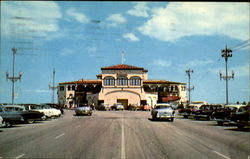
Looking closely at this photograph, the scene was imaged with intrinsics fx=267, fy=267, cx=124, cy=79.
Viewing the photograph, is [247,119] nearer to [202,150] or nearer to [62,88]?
[202,150]

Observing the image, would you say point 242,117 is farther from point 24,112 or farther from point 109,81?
point 109,81

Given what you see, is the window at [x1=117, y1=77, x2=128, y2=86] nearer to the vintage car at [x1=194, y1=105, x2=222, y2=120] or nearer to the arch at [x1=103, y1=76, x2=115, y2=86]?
the arch at [x1=103, y1=76, x2=115, y2=86]

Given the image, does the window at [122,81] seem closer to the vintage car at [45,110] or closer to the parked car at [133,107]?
the parked car at [133,107]

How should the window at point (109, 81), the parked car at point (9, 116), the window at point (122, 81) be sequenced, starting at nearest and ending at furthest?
1. the parked car at point (9, 116)
2. the window at point (122, 81)
3. the window at point (109, 81)

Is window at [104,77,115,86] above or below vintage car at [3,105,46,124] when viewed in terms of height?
above

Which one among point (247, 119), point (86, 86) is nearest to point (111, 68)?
point (86, 86)

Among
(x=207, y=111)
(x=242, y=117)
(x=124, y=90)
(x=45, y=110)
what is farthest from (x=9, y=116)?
(x=124, y=90)

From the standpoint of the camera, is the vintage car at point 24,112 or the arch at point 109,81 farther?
the arch at point 109,81

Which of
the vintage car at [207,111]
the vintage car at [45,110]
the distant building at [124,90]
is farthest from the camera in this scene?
the distant building at [124,90]

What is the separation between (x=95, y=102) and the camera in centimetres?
7638

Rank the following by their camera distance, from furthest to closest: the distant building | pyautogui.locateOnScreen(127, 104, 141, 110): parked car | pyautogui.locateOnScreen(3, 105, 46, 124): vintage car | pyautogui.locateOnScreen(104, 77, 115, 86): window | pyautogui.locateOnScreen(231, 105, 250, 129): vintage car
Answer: pyautogui.locateOnScreen(104, 77, 115, 86): window, the distant building, pyautogui.locateOnScreen(127, 104, 141, 110): parked car, pyautogui.locateOnScreen(3, 105, 46, 124): vintage car, pyautogui.locateOnScreen(231, 105, 250, 129): vintage car

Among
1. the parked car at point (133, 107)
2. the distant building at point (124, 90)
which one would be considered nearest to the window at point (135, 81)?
the distant building at point (124, 90)

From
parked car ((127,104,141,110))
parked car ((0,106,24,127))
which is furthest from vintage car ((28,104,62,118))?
parked car ((127,104,141,110))

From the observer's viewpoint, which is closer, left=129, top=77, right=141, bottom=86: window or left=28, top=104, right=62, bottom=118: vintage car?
left=28, top=104, right=62, bottom=118: vintage car
